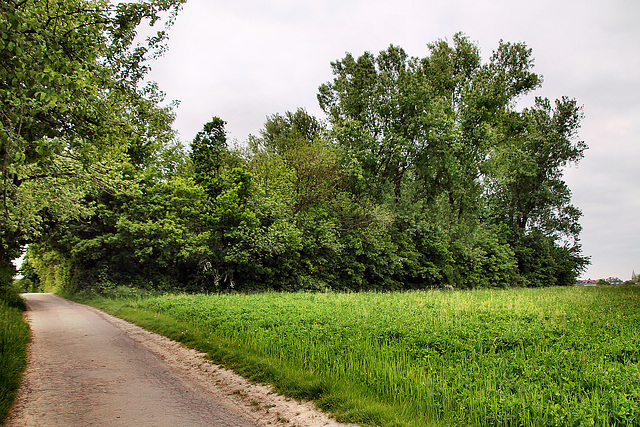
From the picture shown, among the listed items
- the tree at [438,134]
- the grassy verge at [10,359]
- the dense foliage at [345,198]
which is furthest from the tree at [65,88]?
the tree at [438,134]

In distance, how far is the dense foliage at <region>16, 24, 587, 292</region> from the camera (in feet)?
83.3

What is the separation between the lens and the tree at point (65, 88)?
488 centimetres

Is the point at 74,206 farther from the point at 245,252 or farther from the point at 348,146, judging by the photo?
the point at 348,146

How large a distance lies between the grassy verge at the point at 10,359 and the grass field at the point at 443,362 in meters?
3.44

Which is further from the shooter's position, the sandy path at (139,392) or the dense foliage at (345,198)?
the dense foliage at (345,198)

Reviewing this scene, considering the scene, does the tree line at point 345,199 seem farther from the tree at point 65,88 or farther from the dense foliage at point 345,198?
the tree at point 65,88

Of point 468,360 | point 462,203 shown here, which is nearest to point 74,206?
point 468,360

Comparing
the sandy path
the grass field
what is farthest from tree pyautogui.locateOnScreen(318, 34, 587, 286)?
the sandy path

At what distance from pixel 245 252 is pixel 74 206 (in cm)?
1108

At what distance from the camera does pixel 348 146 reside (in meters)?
29.7

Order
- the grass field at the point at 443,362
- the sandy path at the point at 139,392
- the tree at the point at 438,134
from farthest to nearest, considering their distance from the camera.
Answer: the tree at the point at 438,134, the sandy path at the point at 139,392, the grass field at the point at 443,362

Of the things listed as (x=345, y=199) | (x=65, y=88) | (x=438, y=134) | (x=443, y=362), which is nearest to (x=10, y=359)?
(x=65, y=88)

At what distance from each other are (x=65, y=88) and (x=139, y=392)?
16.2 feet

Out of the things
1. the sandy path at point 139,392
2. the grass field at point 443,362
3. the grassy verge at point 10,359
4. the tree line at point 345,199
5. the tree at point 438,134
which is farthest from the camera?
the tree at point 438,134
